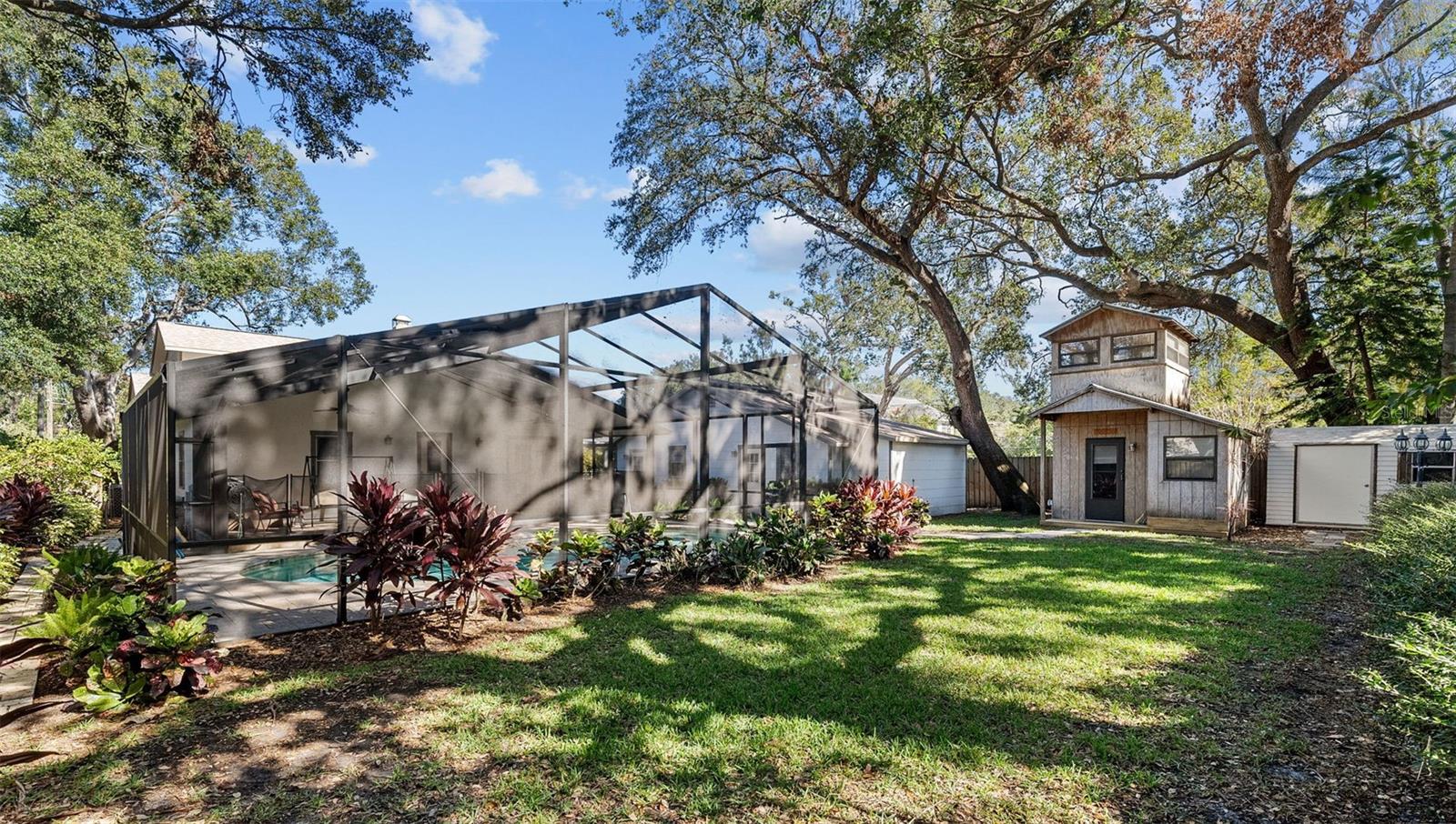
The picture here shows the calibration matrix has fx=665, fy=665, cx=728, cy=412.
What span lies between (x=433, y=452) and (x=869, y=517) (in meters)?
5.95

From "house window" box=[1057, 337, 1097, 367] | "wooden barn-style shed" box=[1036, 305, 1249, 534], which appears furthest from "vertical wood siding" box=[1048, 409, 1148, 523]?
"house window" box=[1057, 337, 1097, 367]

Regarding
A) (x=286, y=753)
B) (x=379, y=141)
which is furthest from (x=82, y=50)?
(x=286, y=753)

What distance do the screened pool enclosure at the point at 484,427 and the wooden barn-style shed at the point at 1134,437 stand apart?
8.14 metres

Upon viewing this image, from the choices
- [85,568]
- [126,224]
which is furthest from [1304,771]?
[126,224]

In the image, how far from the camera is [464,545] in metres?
5.20

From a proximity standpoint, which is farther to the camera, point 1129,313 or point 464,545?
point 1129,313

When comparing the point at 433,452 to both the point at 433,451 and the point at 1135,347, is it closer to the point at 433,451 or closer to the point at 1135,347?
the point at 433,451

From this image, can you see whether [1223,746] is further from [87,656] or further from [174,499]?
[174,499]

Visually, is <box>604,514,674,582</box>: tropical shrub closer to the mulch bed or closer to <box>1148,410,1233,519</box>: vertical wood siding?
the mulch bed

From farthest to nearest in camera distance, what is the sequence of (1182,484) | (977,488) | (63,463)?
(977,488)
(1182,484)
(63,463)

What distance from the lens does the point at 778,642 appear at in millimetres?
5238

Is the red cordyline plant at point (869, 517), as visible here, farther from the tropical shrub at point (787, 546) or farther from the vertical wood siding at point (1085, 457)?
the vertical wood siding at point (1085, 457)

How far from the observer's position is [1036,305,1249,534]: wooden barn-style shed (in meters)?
12.4

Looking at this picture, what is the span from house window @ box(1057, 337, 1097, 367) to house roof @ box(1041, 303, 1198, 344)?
18.3 inches
